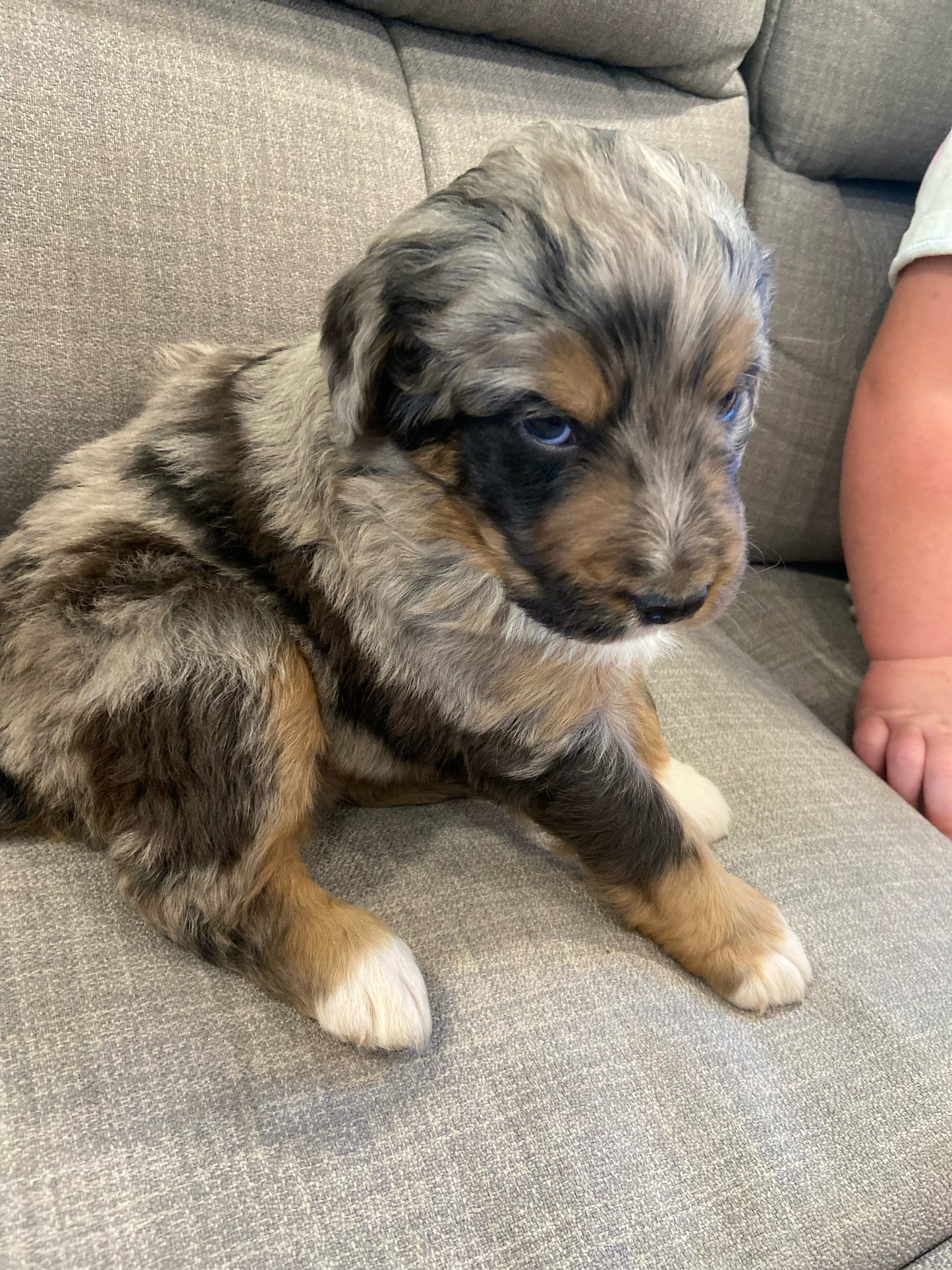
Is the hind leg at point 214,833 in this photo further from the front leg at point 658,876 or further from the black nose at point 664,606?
the black nose at point 664,606

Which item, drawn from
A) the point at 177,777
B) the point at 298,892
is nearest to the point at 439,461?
the point at 177,777

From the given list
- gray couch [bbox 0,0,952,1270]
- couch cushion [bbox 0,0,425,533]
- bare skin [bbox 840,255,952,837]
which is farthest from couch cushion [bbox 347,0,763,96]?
bare skin [bbox 840,255,952,837]

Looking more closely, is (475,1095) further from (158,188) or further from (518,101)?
(518,101)

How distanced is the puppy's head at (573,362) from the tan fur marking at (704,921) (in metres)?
0.62

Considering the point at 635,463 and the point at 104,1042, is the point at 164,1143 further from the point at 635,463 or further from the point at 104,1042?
the point at 635,463

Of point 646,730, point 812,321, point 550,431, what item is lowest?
point 646,730

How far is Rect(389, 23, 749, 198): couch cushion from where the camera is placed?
259cm

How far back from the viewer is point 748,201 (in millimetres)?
3070

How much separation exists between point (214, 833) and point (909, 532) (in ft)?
7.73

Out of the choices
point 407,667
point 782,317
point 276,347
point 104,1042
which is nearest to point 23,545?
point 276,347

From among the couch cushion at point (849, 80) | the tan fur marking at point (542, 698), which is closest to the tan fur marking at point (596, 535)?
the tan fur marking at point (542, 698)

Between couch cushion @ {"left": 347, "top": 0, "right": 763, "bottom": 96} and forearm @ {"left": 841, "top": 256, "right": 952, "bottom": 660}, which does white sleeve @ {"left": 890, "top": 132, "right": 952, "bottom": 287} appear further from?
couch cushion @ {"left": 347, "top": 0, "right": 763, "bottom": 96}

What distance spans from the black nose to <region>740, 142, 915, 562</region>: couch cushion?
2000mm

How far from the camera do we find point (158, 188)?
2.20 m
